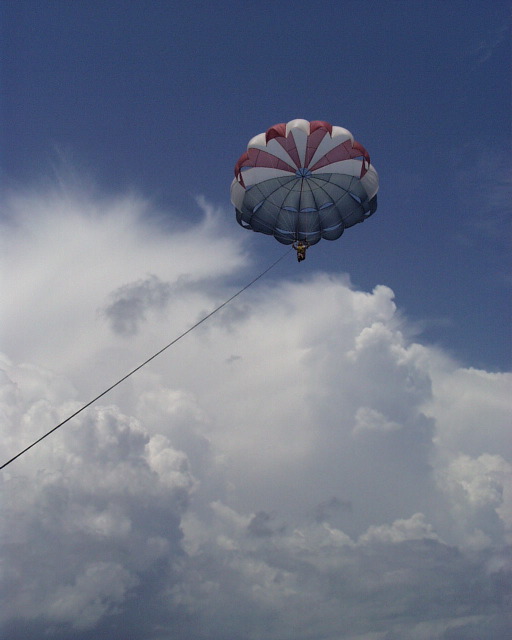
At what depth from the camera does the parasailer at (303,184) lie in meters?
35.2

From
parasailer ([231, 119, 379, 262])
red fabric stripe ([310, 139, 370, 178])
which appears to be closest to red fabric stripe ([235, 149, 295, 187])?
parasailer ([231, 119, 379, 262])

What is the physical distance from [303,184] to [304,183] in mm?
105

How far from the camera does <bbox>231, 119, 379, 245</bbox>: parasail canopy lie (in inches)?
1385

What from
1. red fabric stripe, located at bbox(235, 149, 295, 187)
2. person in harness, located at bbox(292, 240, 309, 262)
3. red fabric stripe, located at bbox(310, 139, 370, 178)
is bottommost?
person in harness, located at bbox(292, 240, 309, 262)

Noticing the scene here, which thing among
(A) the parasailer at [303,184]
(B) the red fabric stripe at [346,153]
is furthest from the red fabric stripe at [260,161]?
(B) the red fabric stripe at [346,153]

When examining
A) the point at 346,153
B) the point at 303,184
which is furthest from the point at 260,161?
the point at 346,153

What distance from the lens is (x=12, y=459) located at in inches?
616

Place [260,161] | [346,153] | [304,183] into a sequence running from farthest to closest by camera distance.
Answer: [304,183] < [260,161] < [346,153]

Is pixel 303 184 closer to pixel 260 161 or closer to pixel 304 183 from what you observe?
pixel 304 183

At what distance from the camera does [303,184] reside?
38.1 metres

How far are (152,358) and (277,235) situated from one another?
21.2 m

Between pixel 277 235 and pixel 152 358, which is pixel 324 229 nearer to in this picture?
pixel 277 235

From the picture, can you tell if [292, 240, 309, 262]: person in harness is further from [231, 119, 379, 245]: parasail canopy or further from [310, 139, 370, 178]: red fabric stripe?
[310, 139, 370, 178]: red fabric stripe

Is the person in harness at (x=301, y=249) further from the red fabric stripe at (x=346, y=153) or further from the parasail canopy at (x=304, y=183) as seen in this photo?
the red fabric stripe at (x=346, y=153)
